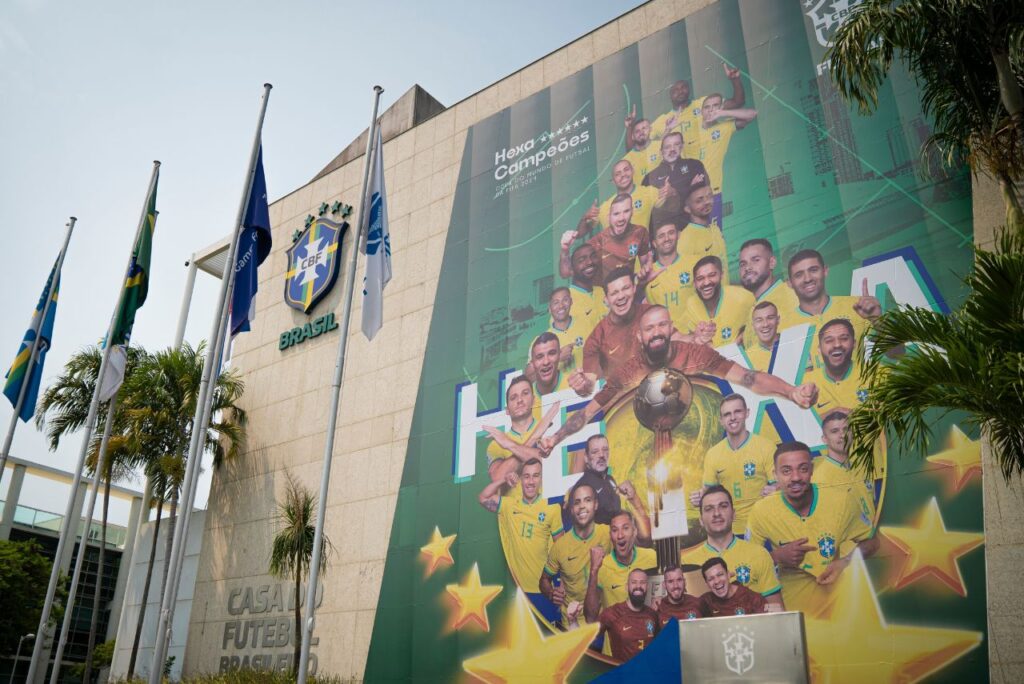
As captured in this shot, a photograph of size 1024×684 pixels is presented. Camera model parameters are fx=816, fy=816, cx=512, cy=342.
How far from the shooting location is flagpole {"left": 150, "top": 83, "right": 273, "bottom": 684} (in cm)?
1370

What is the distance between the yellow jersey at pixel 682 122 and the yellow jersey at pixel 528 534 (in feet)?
28.9

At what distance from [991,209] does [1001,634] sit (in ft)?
22.6

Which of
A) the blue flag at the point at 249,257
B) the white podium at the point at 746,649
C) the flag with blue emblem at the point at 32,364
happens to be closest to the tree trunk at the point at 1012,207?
the white podium at the point at 746,649

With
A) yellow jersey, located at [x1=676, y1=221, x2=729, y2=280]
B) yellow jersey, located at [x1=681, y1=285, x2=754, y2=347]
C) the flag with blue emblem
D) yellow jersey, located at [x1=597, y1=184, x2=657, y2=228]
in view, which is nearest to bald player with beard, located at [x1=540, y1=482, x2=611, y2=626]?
yellow jersey, located at [x1=681, y1=285, x2=754, y2=347]

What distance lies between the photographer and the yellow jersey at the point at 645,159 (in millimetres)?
18922

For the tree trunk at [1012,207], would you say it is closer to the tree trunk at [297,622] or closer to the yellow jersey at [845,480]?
the yellow jersey at [845,480]

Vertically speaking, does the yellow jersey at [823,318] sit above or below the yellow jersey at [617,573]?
above

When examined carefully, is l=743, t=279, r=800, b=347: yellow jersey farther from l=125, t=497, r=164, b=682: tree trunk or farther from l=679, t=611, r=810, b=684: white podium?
l=125, t=497, r=164, b=682: tree trunk

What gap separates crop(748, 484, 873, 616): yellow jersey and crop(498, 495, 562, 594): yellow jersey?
15.7 feet

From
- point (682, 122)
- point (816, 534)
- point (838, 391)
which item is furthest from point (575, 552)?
point (682, 122)

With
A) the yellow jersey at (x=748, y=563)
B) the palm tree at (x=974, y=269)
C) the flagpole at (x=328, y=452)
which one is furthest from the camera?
the yellow jersey at (x=748, y=563)

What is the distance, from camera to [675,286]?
57.5 ft

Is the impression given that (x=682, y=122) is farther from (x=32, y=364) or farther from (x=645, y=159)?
(x=32, y=364)

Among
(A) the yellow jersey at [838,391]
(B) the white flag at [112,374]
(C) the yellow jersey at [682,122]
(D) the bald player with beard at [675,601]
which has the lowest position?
(D) the bald player with beard at [675,601]
